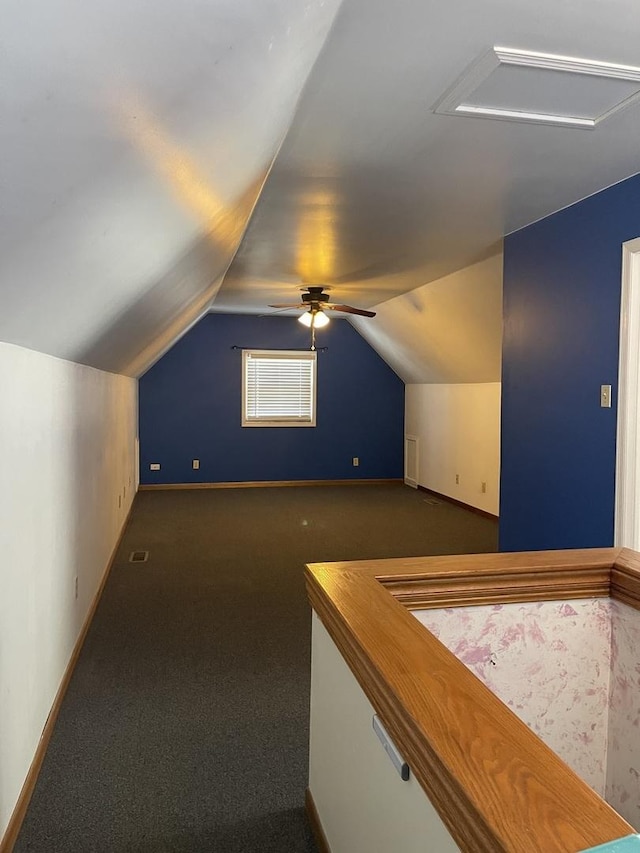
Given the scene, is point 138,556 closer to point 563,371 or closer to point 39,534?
point 39,534

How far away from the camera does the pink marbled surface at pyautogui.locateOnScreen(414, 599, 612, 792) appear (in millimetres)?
1822

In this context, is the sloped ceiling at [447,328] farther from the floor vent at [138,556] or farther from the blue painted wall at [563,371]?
the floor vent at [138,556]

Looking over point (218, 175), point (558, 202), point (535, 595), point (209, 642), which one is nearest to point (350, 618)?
point (535, 595)

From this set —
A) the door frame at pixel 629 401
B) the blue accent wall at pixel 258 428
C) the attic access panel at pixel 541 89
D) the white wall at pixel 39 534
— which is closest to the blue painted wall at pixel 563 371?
the door frame at pixel 629 401

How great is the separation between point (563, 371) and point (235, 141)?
2.42 metres

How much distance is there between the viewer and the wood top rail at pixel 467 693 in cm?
84

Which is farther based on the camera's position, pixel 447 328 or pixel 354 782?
pixel 447 328

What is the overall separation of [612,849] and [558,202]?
3339 mm

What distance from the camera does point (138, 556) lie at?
5.32m

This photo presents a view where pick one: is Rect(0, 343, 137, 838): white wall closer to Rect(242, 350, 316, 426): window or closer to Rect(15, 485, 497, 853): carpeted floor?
Rect(15, 485, 497, 853): carpeted floor

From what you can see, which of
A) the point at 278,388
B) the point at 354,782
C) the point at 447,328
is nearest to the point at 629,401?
the point at 354,782

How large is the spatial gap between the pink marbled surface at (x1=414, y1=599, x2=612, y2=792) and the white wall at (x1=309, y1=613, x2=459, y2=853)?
0.31m

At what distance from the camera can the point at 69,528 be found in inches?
119

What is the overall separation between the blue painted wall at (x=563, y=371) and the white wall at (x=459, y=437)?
270 cm
